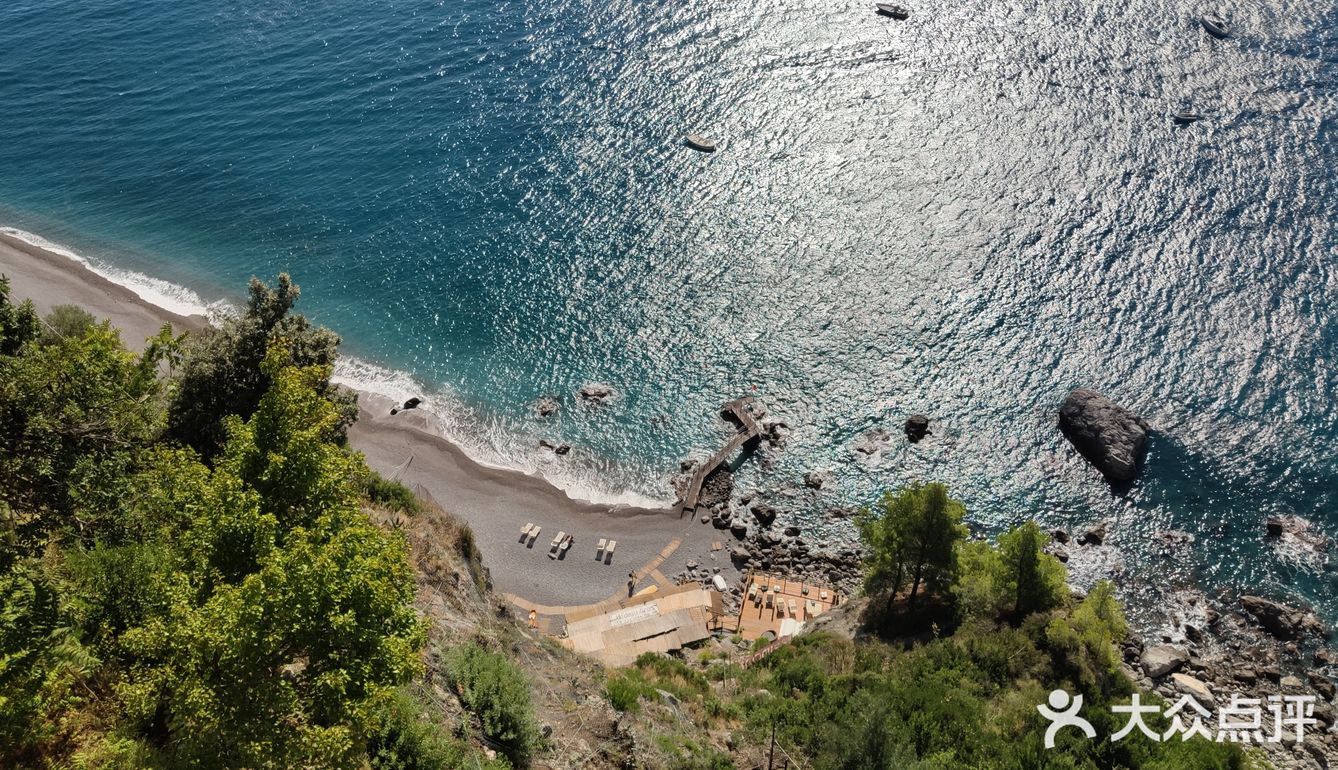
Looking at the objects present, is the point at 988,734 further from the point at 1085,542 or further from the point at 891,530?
the point at 1085,542

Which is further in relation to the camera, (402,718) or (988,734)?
A: (988,734)

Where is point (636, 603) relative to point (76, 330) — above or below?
below

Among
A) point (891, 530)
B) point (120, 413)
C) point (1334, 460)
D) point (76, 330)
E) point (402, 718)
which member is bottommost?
point (1334, 460)

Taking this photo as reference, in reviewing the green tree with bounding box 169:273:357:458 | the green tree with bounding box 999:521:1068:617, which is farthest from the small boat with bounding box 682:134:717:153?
the green tree with bounding box 999:521:1068:617

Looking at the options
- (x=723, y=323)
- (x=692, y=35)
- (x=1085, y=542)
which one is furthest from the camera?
(x=692, y=35)

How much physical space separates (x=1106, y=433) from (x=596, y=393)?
41.1 m

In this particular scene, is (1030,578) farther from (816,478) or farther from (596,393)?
(596,393)

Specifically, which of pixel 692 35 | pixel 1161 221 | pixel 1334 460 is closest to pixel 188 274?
pixel 692 35

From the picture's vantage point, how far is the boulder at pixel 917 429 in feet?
207

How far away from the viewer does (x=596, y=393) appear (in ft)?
225

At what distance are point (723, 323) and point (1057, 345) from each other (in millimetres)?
29047

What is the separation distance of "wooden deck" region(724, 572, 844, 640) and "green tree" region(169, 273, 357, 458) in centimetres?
2906

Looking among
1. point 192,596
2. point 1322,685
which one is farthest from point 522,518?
point 1322,685

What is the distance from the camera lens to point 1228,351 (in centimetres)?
6562
